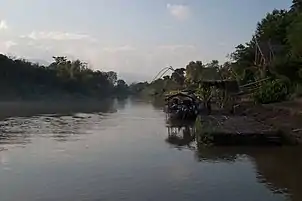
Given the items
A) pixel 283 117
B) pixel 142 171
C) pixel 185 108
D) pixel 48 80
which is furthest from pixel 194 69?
pixel 142 171

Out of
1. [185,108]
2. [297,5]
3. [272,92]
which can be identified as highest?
[297,5]

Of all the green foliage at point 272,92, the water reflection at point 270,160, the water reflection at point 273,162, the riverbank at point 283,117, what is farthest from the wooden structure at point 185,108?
the water reflection at point 273,162

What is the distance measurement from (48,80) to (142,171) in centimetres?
8611

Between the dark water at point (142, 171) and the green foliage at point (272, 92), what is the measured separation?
1570 centimetres

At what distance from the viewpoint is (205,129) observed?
2298 centimetres

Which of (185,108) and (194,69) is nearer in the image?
(185,108)

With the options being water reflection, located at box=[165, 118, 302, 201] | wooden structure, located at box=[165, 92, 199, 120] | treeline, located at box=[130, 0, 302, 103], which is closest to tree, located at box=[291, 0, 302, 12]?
treeline, located at box=[130, 0, 302, 103]

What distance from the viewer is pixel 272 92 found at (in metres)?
39.2

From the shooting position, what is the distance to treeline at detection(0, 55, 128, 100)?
8950cm

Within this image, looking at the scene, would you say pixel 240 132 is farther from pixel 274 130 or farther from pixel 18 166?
pixel 18 166

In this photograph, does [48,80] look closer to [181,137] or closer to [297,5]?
[297,5]

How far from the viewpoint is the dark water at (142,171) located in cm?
1283

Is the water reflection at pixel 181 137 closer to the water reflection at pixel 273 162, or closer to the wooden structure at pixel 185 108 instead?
the water reflection at pixel 273 162

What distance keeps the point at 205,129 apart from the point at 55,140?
7919 mm
